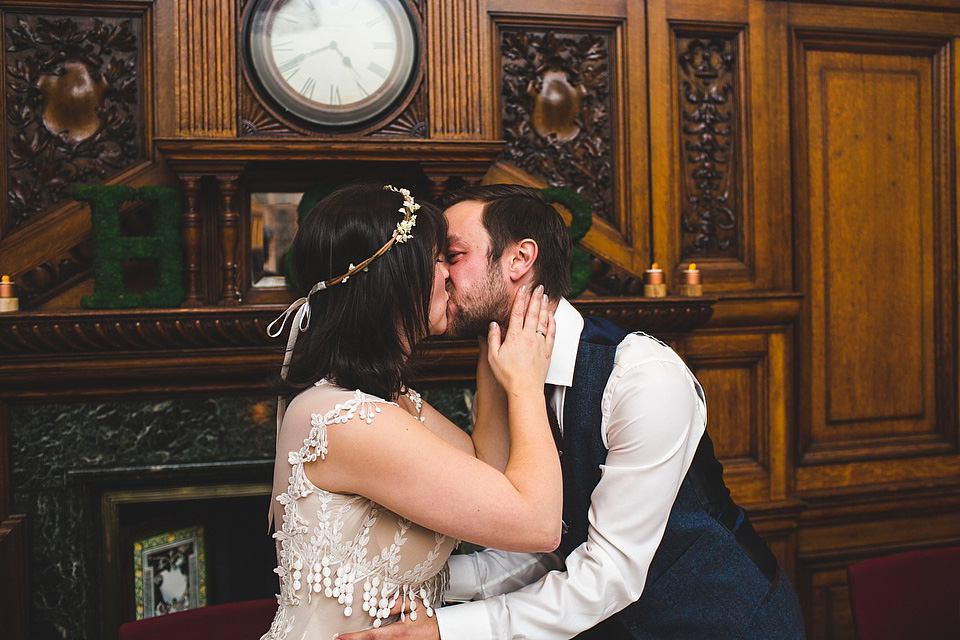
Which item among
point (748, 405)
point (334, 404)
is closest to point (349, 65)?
point (334, 404)

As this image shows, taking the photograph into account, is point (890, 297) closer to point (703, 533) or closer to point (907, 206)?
point (907, 206)

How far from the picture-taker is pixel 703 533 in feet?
5.13

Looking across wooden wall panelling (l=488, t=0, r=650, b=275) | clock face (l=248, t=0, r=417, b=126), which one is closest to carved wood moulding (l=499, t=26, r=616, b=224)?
wooden wall panelling (l=488, t=0, r=650, b=275)

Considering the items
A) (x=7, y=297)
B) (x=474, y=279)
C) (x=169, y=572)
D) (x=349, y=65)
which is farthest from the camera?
(x=169, y=572)

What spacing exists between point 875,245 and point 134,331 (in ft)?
8.68

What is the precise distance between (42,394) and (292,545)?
1364 millimetres

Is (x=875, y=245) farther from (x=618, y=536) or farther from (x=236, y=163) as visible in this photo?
(x=236, y=163)

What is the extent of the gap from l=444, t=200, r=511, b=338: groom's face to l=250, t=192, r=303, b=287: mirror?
1.01m

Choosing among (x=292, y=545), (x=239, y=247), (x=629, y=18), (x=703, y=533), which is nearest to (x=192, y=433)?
(x=239, y=247)

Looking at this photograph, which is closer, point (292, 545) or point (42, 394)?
point (292, 545)

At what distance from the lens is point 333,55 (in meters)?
2.52

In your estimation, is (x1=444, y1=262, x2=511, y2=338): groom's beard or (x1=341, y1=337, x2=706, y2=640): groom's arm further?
(x1=444, y1=262, x2=511, y2=338): groom's beard

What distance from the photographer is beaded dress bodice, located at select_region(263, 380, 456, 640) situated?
1417mm

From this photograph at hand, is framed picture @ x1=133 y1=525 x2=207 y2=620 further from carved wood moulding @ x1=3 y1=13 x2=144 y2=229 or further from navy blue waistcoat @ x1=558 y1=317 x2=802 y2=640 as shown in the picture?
navy blue waistcoat @ x1=558 y1=317 x2=802 y2=640
